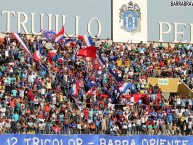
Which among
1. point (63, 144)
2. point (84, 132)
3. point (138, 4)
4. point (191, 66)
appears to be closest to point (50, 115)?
point (84, 132)

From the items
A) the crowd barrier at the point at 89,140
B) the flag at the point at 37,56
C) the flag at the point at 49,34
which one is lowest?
the crowd barrier at the point at 89,140

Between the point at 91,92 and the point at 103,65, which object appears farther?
the point at 103,65

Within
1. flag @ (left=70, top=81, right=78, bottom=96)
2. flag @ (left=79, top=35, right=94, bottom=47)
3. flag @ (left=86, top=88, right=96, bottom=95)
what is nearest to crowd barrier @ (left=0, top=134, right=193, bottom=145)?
flag @ (left=86, top=88, right=96, bottom=95)

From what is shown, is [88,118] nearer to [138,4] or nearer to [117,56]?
[117,56]

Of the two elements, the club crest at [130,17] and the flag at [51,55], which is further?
the club crest at [130,17]

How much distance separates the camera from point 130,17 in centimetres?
6569

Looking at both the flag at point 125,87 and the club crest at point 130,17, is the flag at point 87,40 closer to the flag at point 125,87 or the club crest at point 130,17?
the flag at point 125,87

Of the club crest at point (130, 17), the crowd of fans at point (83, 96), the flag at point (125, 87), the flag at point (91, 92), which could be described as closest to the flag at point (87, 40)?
the crowd of fans at point (83, 96)

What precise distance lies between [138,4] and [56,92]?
18813 mm

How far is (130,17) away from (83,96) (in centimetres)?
1718

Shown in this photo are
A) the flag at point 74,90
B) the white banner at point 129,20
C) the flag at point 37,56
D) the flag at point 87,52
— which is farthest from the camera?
the white banner at point 129,20

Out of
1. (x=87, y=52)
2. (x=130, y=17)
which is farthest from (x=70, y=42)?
(x=130, y=17)

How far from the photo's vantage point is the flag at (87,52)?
178 feet

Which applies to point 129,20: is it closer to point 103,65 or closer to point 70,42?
point 70,42
